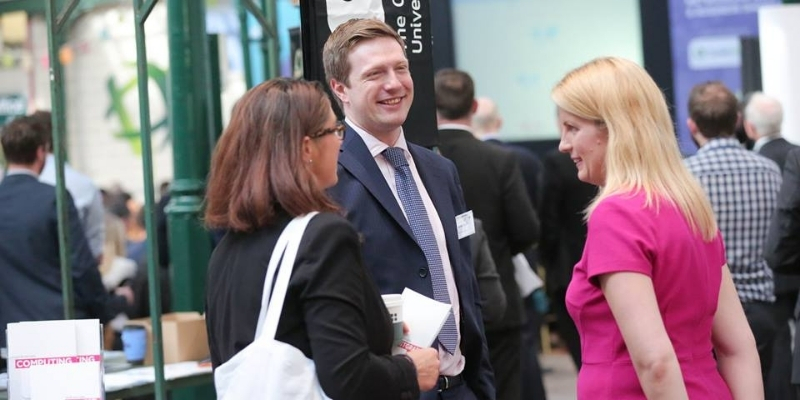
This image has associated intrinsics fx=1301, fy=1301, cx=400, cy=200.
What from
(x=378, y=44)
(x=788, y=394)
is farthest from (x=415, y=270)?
(x=788, y=394)

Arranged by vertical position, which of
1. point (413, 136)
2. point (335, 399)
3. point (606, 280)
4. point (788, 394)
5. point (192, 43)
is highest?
point (192, 43)

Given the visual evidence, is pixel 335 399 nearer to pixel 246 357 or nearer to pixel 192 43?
pixel 246 357

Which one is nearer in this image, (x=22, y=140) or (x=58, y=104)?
(x=58, y=104)

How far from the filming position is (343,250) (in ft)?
8.46

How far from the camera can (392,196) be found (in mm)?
3396

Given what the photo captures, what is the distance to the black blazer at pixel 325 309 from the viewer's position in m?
2.53

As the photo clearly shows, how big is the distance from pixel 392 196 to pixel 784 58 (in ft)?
13.0

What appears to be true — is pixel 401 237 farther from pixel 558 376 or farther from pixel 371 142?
pixel 558 376

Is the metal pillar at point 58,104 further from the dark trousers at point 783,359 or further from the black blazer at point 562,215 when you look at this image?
the black blazer at point 562,215

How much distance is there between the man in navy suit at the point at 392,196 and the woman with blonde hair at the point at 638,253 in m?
0.53

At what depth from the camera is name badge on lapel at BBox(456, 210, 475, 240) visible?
3637 millimetres

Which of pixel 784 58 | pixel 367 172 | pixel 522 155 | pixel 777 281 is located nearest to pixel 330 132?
pixel 367 172

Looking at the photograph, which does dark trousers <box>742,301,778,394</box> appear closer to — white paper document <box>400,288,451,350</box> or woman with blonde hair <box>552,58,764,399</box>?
woman with blonde hair <box>552,58,764,399</box>

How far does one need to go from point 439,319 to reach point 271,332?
1.67ft
